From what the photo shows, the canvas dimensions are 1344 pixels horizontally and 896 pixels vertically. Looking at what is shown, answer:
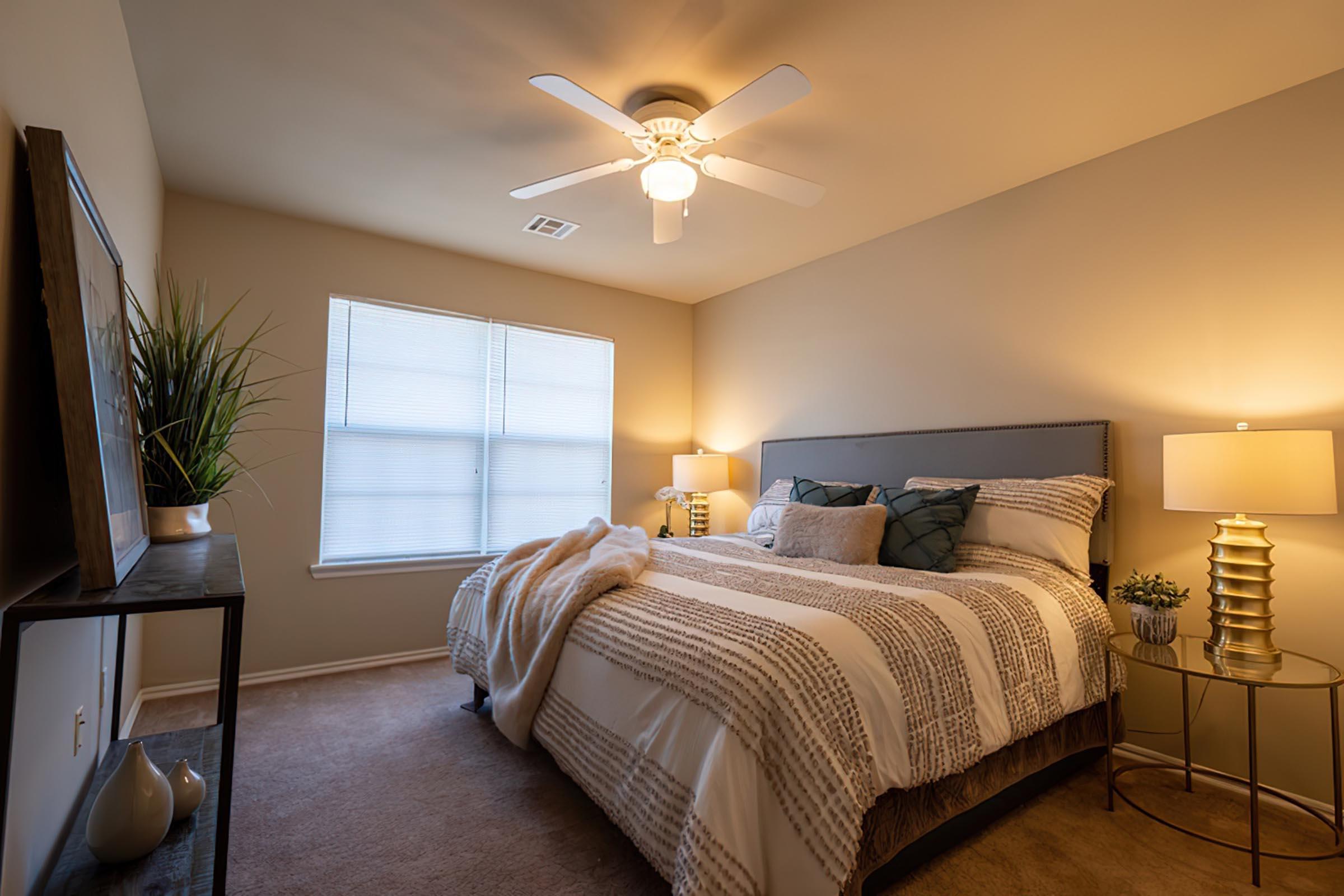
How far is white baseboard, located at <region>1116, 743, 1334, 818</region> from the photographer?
221cm

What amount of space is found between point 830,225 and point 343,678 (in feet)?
12.2

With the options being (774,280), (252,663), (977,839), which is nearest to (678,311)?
(774,280)

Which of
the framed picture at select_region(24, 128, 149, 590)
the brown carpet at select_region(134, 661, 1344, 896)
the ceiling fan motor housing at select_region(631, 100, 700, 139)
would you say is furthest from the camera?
the ceiling fan motor housing at select_region(631, 100, 700, 139)

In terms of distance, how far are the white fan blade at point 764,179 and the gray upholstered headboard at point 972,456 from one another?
152cm

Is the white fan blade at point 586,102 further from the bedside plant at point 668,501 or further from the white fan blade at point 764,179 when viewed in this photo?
the bedside plant at point 668,501

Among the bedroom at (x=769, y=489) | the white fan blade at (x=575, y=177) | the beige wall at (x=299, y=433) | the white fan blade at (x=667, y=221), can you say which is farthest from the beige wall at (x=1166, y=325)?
the beige wall at (x=299, y=433)

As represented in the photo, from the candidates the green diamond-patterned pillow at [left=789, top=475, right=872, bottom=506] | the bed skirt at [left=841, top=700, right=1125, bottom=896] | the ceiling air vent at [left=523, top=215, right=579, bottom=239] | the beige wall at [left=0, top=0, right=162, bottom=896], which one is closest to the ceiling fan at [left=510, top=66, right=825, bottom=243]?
the ceiling air vent at [left=523, top=215, right=579, bottom=239]

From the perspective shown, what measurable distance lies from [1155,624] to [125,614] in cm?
290

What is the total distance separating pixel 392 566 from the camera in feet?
12.6

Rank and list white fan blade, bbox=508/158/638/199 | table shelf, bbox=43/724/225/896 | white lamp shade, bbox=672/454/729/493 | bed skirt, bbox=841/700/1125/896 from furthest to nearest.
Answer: white lamp shade, bbox=672/454/729/493, white fan blade, bbox=508/158/638/199, bed skirt, bbox=841/700/1125/896, table shelf, bbox=43/724/225/896

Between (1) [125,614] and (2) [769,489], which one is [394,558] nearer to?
(2) [769,489]

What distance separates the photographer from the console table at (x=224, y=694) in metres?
0.94

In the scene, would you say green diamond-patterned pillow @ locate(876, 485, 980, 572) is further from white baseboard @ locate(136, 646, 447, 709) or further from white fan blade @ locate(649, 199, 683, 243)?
white baseboard @ locate(136, 646, 447, 709)

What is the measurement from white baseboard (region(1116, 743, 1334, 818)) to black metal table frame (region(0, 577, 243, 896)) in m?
3.16
